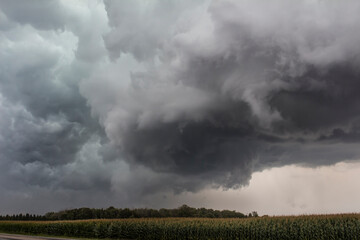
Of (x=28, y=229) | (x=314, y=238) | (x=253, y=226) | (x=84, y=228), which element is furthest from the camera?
(x=28, y=229)

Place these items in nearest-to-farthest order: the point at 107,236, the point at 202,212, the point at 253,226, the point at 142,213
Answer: the point at 253,226, the point at 107,236, the point at 202,212, the point at 142,213

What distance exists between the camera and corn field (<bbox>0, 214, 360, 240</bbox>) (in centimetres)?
3562

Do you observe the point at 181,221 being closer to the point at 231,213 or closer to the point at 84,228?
the point at 84,228

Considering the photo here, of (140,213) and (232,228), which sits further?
(140,213)

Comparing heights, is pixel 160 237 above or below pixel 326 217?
below

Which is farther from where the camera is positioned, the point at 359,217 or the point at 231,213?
the point at 231,213

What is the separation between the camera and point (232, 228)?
39.9 metres

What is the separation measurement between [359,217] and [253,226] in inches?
469

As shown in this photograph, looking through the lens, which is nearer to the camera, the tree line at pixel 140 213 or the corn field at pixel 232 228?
the corn field at pixel 232 228

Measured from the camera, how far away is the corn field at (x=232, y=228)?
35.6 metres

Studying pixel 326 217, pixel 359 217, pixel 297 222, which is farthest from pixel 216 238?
pixel 359 217

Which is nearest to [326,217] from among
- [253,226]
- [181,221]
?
[253,226]

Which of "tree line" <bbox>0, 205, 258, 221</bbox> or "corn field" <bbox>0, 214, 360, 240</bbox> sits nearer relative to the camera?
"corn field" <bbox>0, 214, 360, 240</bbox>

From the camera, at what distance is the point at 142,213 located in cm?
11981
